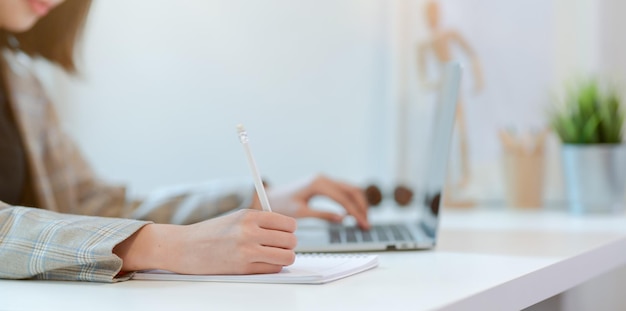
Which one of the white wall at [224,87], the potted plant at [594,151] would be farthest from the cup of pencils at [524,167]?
the white wall at [224,87]

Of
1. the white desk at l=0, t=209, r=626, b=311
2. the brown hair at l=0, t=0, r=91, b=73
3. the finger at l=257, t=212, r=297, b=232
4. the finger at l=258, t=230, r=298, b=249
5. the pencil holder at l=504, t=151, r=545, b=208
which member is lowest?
the pencil holder at l=504, t=151, r=545, b=208

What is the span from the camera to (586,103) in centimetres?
154

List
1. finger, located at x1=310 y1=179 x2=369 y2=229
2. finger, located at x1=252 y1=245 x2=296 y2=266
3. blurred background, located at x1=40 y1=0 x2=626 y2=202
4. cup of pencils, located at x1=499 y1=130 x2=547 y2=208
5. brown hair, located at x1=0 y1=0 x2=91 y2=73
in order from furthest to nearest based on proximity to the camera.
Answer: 1. blurred background, located at x1=40 y1=0 x2=626 y2=202
2. cup of pencils, located at x1=499 y1=130 x2=547 y2=208
3. brown hair, located at x1=0 y1=0 x2=91 y2=73
4. finger, located at x1=310 y1=179 x2=369 y2=229
5. finger, located at x1=252 y1=245 x2=296 y2=266

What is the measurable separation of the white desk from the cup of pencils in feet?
1.88

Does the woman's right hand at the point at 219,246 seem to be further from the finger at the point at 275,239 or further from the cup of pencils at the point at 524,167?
the cup of pencils at the point at 524,167

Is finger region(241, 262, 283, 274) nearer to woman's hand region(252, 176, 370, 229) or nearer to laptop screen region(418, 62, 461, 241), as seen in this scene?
laptop screen region(418, 62, 461, 241)

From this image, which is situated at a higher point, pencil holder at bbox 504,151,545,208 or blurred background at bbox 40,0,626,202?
blurred background at bbox 40,0,626,202

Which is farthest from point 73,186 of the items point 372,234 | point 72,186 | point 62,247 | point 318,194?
point 62,247

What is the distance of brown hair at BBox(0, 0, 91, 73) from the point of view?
1460 mm

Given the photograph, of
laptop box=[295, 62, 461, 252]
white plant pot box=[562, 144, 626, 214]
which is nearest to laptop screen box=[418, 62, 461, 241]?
laptop box=[295, 62, 461, 252]

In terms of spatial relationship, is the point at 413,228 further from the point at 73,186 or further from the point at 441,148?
the point at 73,186

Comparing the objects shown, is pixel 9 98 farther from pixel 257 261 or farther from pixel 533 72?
pixel 533 72

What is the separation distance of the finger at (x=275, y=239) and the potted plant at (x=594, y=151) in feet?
3.02

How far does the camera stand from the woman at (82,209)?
77cm
